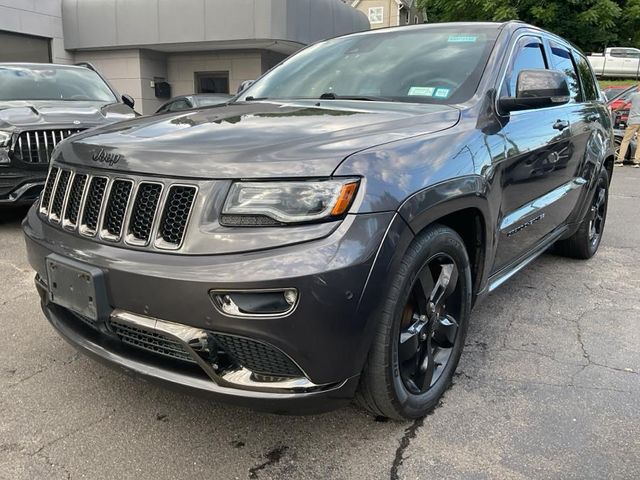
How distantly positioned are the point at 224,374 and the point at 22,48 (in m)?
16.2

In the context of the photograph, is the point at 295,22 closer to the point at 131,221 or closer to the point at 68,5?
the point at 68,5

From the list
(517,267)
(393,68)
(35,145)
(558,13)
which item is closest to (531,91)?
(393,68)

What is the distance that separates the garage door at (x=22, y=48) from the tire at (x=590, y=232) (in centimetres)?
1476

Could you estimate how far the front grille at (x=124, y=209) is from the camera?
1.95 m

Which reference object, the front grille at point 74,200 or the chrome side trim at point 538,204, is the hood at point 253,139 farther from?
the chrome side trim at point 538,204

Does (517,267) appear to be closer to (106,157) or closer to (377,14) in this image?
(106,157)

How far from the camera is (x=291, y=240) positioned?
1838 mm

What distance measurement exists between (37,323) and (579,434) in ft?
9.89

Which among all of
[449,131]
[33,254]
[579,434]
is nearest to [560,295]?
[579,434]

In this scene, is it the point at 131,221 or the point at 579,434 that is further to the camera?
the point at 579,434

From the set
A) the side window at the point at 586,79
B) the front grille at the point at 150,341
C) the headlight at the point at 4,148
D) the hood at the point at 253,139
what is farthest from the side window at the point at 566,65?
the headlight at the point at 4,148

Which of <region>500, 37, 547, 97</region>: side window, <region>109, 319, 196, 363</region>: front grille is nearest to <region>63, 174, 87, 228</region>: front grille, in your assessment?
<region>109, 319, 196, 363</region>: front grille

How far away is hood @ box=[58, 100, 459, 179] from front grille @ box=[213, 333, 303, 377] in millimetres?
558

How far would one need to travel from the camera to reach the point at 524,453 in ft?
7.39
